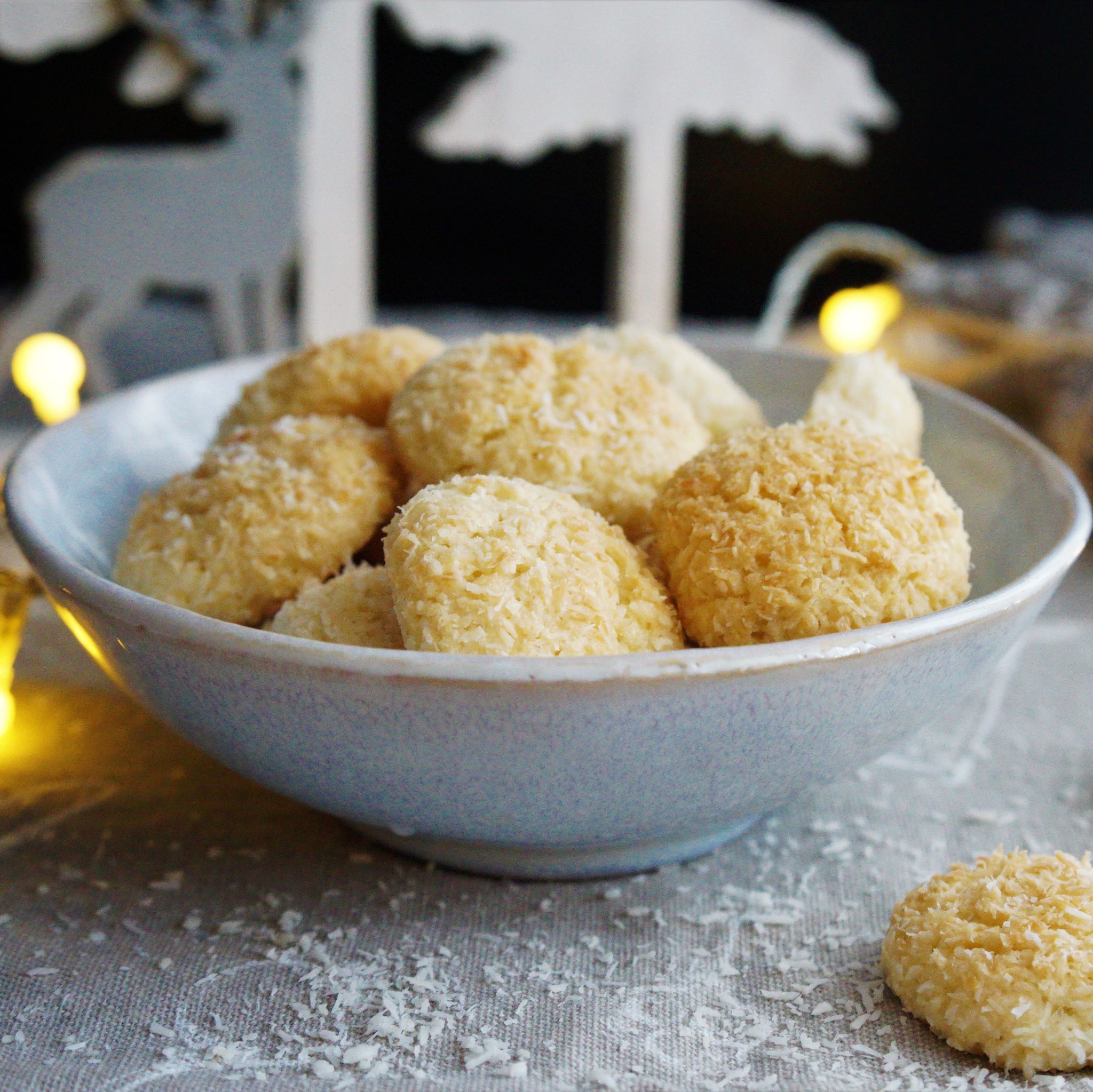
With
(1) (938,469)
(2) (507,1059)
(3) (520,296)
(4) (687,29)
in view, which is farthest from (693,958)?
(3) (520,296)

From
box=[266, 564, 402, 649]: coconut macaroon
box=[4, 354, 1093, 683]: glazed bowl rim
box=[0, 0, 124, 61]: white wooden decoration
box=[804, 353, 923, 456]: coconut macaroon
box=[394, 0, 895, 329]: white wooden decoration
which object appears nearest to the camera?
box=[4, 354, 1093, 683]: glazed bowl rim

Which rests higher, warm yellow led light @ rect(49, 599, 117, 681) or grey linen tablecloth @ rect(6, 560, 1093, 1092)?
warm yellow led light @ rect(49, 599, 117, 681)

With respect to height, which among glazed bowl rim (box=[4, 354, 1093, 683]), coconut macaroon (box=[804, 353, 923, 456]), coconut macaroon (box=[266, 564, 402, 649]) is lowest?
coconut macaroon (box=[266, 564, 402, 649])

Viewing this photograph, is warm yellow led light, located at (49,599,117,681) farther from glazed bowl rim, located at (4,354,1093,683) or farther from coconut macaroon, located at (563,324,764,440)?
coconut macaroon, located at (563,324,764,440)

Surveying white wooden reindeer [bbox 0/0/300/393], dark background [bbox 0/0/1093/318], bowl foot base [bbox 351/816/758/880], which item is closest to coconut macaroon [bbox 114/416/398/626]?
bowl foot base [bbox 351/816/758/880]

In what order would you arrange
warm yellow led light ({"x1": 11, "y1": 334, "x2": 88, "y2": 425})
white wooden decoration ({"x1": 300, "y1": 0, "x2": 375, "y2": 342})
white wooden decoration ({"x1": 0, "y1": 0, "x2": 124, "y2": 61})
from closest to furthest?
warm yellow led light ({"x1": 11, "y1": 334, "x2": 88, "y2": 425}) < white wooden decoration ({"x1": 0, "y1": 0, "x2": 124, "y2": 61}) < white wooden decoration ({"x1": 300, "y1": 0, "x2": 375, "y2": 342})

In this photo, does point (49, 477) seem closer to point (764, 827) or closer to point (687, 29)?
point (764, 827)

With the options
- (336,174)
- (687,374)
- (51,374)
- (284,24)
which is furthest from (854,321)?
(51,374)
